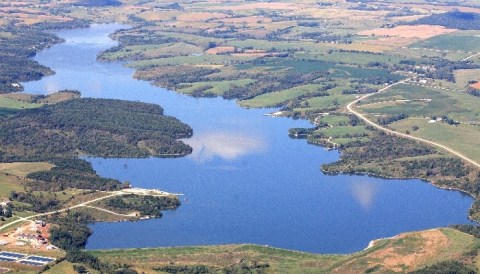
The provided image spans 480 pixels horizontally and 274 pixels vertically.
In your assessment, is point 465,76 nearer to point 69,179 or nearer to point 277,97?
point 277,97

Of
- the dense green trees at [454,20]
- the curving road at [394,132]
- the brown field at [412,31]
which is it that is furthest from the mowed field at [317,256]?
the dense green trees at [454,20]

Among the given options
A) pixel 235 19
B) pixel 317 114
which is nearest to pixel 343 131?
pixel 317 114

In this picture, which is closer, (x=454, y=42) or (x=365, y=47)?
(x=365, y=47)

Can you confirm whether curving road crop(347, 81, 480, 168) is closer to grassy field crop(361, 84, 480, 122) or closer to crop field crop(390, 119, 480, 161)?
crop field crop(390, 119, 480, 161)

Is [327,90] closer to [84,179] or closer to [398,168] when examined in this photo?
[398,168]

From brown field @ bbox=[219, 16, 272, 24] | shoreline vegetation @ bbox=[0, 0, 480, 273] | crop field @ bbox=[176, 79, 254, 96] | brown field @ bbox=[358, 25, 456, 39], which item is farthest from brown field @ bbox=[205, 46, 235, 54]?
brown field @ bbox=[219, 16, 272, 24]

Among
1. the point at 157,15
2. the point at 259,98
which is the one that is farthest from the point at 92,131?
the point at 157,15

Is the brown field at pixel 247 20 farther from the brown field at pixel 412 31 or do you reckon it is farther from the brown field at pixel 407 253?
the brown field at pixel 407 253
